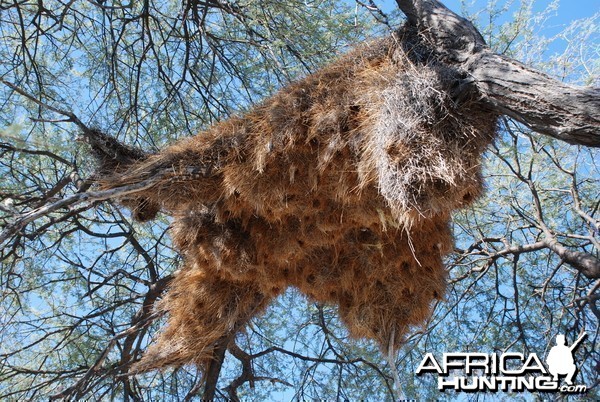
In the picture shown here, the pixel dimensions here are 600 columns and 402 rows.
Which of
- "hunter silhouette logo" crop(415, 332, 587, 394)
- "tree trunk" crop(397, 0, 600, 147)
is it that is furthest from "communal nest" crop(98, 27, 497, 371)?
"hunter silhouette logo" crop(415, 332, 587, 394)

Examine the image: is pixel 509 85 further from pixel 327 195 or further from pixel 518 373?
pixel 518 373

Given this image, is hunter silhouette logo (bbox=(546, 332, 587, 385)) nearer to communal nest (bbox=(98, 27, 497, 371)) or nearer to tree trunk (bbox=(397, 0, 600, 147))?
communal nest (bbox=(98, 27, 497, 371))

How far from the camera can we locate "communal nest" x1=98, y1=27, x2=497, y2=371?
2812 mm

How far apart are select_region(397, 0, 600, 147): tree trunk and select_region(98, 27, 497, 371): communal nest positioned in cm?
8

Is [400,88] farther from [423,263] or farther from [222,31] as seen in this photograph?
[222,31]

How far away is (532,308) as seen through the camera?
5270mm

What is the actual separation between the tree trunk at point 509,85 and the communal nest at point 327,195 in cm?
8

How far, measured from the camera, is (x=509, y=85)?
2650mm

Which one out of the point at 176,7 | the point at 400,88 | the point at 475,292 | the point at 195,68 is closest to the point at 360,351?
the point at 475,292

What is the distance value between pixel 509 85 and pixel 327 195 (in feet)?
3.26

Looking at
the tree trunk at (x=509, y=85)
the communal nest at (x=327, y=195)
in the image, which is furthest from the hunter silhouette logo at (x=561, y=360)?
the tree trunk at (x=509, y=85)

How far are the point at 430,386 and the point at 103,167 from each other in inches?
114

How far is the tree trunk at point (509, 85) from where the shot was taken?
7.95 feet

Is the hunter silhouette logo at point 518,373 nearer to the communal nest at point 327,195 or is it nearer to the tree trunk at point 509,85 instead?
the communal nest at point 327,195
